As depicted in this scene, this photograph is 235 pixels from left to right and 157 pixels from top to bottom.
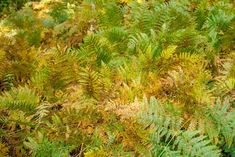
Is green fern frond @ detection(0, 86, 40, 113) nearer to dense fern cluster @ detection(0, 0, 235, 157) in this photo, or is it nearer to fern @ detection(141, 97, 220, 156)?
dense fern cluster @ detection(0, 0, 235, 157)

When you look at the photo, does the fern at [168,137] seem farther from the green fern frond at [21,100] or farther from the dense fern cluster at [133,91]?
the green fern frond at [21,100]

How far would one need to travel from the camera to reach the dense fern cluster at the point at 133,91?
2723 mm

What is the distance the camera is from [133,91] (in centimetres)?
304

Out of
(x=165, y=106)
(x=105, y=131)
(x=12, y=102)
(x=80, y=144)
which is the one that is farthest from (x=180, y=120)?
(x=12, y=102)

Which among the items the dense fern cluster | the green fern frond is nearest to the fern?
the dense fern cluster

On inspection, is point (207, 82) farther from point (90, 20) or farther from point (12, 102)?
point (90, 20)

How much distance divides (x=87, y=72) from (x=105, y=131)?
1.69 ft

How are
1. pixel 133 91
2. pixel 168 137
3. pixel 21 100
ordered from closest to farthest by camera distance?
pixel 168 137
pixel 133 91
pixel 21 100

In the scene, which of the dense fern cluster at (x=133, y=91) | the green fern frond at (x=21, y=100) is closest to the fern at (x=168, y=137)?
the dense fern cluster at (x=133, y=91)

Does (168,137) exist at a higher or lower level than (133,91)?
lower

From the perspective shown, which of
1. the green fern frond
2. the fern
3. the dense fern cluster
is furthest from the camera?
the green fern frond

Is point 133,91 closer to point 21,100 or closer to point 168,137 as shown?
point 168,137

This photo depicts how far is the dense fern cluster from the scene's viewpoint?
2723 mm

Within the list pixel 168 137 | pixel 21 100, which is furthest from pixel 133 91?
pixel 21 100
